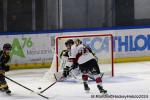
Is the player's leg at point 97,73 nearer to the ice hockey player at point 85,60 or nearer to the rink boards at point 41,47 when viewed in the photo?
the ice hockey player at point 85,60

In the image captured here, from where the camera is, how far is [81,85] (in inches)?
445

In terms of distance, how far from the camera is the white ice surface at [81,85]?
9961mm

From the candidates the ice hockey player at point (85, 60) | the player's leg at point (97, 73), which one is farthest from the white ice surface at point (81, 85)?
the ice hockey player at point (85, 60)

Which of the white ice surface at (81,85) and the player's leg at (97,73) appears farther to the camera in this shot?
the white ice surface at (81,85)

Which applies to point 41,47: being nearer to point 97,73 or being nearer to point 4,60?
point 4,60

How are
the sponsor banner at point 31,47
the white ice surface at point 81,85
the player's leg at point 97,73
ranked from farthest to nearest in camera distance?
the sponsor banner at point 31,47, the white ice surface at point 81,85, the player's leg at point 97,73

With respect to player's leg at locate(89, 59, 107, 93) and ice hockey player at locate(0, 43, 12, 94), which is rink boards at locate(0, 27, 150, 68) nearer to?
ice hockey player at locate(0, 43, 12, 94)

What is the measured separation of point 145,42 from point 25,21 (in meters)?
3.80

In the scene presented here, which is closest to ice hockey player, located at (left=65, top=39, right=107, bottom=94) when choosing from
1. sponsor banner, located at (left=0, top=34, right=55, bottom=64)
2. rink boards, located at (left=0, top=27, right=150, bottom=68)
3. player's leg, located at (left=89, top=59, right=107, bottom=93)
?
player's leg, located at (left=89, top=59, right=107, bottom=93)

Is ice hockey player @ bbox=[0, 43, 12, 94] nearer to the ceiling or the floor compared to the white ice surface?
nearer to the ceiling

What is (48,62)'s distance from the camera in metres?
15.3

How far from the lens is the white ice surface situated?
32.7 feet

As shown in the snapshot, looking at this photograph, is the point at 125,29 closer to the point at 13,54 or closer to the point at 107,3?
the point at 107,3

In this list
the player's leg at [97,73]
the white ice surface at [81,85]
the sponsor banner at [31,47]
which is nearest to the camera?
the player's leg at [97,73]
